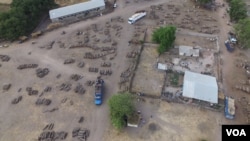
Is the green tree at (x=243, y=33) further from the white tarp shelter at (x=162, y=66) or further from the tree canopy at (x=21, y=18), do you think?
the tree canopy at (x=21, y=18)

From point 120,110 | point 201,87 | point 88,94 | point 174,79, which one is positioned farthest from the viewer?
point 174,79

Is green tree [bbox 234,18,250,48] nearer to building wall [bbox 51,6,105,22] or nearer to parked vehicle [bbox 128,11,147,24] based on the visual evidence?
parked vehicle [bbox 128,11,147,24]

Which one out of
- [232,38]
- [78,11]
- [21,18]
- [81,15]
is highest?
[21,18]

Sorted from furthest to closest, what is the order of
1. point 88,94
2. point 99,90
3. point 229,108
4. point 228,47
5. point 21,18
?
point 21,18 → point 228,47 → point 88,94 → point 99,90 → point 229,108

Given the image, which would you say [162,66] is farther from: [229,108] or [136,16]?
[136,16]

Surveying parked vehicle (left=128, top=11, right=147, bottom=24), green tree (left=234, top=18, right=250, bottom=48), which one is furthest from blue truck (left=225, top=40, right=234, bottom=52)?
parked vehicle (left=128, top=11, right=147, bottom=24)

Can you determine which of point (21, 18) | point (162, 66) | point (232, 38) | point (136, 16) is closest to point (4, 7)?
point (21, 18)

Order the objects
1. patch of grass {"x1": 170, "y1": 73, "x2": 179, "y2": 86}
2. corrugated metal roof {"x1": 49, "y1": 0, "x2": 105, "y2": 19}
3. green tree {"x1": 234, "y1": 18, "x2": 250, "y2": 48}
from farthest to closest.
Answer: corrugated metal roof {"x1": 49, "y1": 0, "x2": 105, "y2": 19}, green tree {"x1": 234, "y1": 18, "x2": 250, "y2": 48}, patch of grass {"x1": 170, "y1": 73, "x2": 179, "y2": 86}
